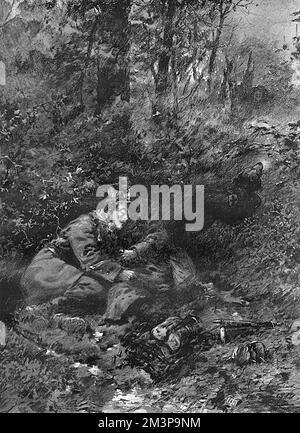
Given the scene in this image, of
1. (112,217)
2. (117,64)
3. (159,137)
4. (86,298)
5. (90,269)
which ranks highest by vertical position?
(117,64)

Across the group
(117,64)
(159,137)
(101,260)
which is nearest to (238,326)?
(101,260)

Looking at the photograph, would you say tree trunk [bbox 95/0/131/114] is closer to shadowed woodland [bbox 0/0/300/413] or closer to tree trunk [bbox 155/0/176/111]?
shadowed woodland [bbox 0/0/300/413]

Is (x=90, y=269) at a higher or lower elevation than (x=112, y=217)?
lower

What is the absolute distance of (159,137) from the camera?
115 inches

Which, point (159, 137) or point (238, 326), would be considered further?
point (159, 137)

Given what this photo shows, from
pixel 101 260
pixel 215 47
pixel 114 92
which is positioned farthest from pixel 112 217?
pixel 215 47

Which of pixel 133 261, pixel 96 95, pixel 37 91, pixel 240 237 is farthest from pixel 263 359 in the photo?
pixel 37 91

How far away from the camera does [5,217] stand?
9.45ft

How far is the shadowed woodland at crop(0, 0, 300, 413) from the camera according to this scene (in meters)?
2.83

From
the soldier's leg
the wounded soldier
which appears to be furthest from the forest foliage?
the soldier's leg

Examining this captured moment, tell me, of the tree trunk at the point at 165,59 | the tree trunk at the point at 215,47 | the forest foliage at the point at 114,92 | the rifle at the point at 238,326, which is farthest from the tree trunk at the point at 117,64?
the rifle at the point at 238,326

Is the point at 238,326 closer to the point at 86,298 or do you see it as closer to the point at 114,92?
the point at 86,298

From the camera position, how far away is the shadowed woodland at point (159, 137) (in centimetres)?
283

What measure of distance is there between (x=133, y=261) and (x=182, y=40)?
1.13 meters
